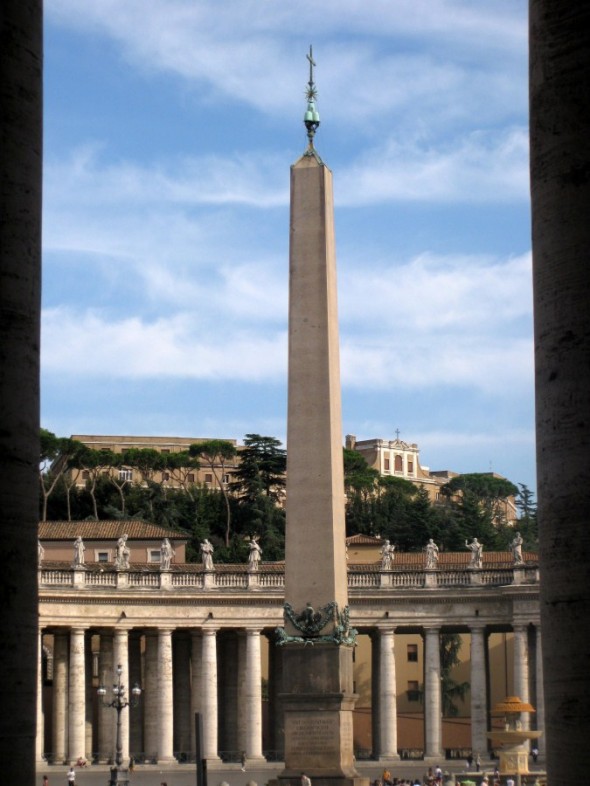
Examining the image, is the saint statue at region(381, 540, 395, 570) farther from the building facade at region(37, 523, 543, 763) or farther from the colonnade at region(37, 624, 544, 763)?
the colonnade at region(37, 624, 544, 763)

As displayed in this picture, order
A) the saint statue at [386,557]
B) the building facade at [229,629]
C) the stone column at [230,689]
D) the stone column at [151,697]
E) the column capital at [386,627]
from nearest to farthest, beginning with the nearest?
the building facade at [229,629]
the stone column at [151,697]
the column capital at [386,627]
the saint statue at [386,557]
the stone column at [230,689]

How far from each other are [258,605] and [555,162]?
65.2 meters

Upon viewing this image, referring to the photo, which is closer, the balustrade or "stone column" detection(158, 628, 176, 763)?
"stone column" detection(158, 628, 176, 763)

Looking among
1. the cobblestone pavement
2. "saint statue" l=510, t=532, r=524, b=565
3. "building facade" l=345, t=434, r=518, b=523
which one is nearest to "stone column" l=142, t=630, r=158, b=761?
the cobblestone pavement

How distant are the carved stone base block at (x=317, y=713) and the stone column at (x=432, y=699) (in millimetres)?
37323

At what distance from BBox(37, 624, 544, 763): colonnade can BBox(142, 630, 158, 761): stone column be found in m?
0.04

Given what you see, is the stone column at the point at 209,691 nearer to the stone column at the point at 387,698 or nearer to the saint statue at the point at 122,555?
the saint statue at the point at 122,555

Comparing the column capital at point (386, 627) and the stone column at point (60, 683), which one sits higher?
the column capital at point (386, 627)

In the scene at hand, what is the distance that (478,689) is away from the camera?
72.4 meters

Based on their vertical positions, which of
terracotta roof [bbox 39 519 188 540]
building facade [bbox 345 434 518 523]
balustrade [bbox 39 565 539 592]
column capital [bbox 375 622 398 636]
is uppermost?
building facade [bbox 345 434 518 523]

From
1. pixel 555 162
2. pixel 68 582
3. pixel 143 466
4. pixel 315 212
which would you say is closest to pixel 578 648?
pixel 555 162

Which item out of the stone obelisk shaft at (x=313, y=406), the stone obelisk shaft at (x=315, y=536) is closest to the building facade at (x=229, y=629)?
the stone obelisk shaft at (x=315, y=536)

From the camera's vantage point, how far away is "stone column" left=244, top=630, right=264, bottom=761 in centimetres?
7094

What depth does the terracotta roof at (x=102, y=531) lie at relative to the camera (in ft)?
290
